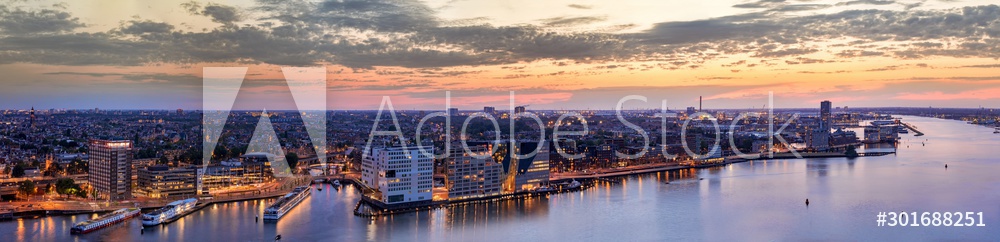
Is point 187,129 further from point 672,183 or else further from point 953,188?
point 953,188

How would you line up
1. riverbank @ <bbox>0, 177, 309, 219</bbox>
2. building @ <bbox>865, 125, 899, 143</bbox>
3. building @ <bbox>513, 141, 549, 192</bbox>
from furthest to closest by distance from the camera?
building @ <bbox>865, 125, 899, 143</bbox>, building @ <bbox>513, 141, 549, 192</bbox>, riverbank @ <bbox>0, 177, 309, 219</bbox>

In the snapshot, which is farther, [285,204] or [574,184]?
[574,184]

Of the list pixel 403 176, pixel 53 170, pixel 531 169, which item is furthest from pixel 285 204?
pixel 53 170

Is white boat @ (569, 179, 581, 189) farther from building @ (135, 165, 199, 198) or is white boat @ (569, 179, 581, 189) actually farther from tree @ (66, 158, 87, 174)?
tree @ (66, 158, 87, 174)

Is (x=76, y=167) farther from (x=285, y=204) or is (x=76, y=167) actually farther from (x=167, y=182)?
(x=285, y=204)

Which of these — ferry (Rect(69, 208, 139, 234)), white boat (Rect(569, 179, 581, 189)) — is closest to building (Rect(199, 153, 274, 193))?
ferry (Rect(69, 208, 139, 234))

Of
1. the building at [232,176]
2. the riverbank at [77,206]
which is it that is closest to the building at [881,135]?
the building at [232,176]
